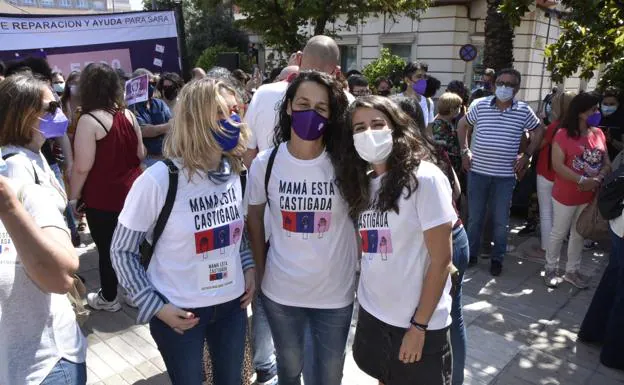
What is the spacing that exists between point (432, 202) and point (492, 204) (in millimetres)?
3309

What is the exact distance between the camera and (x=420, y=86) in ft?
16.9

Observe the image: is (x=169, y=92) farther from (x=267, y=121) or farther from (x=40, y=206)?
(x=40, y=206)

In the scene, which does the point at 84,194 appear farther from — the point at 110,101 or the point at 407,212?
the point at 407,212

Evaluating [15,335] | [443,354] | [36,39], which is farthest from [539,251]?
[36,39]

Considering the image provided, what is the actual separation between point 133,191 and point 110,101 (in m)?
1.90

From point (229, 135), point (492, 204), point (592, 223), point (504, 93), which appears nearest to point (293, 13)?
point (504, 93)

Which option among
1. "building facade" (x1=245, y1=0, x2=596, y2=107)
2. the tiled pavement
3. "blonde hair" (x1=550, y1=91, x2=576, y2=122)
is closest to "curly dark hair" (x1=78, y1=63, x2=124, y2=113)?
the tiled pavement

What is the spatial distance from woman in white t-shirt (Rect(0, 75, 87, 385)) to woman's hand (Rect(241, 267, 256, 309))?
26.8 inches

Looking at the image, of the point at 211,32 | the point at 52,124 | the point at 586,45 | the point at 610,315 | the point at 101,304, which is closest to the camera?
the point at 52,124

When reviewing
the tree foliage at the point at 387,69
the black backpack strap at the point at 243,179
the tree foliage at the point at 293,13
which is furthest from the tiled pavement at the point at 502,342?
the tree foliage at the point at 387,69

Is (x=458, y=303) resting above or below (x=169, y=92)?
below

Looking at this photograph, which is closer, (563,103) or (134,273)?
(134,273)

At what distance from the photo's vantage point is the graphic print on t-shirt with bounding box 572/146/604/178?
4309mm

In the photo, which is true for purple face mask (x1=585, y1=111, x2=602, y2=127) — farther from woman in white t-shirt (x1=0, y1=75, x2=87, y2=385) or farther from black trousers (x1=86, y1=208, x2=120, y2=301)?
woman in white t-shirt (x1=0, y1=75, x2=87, y2=385)
